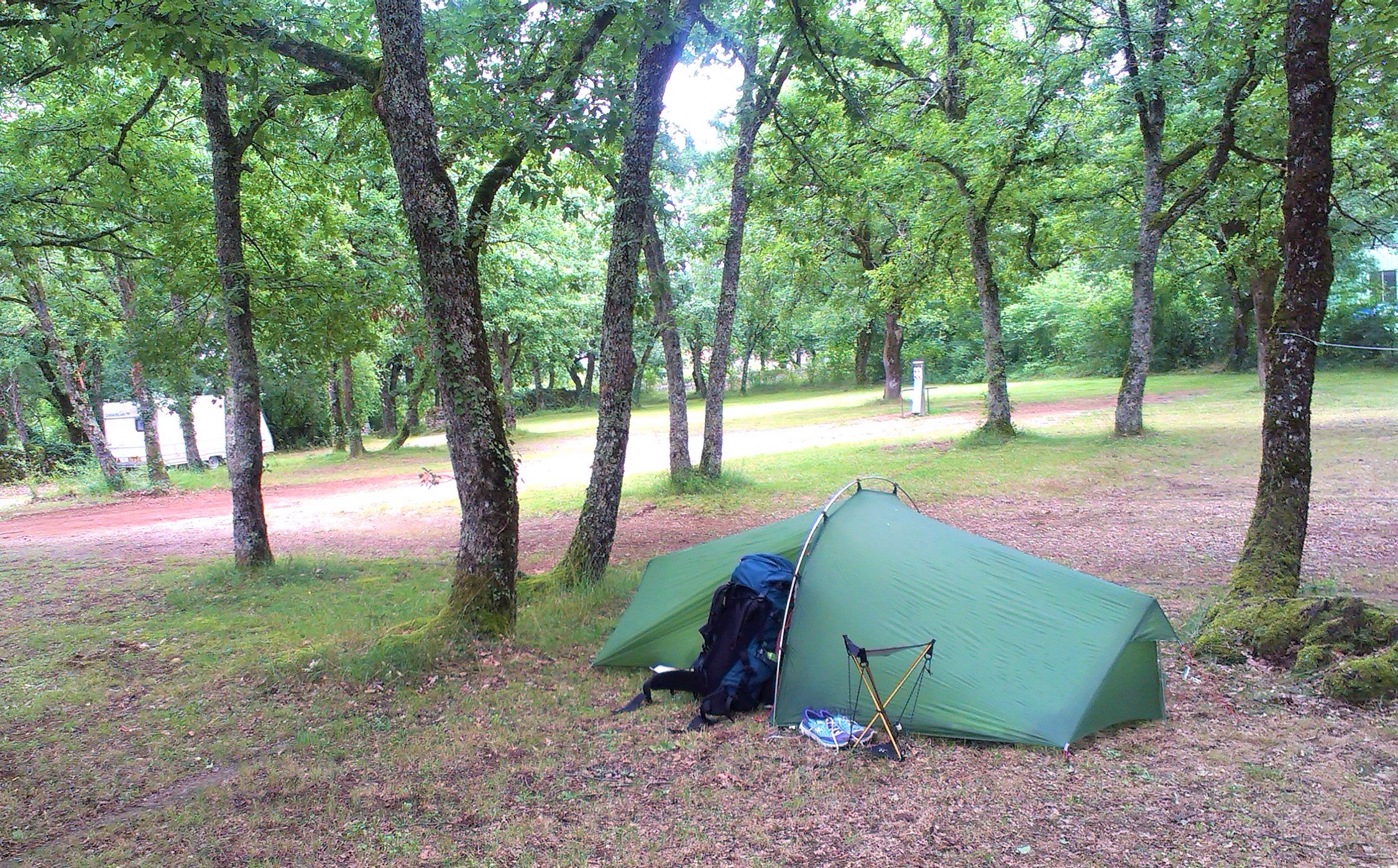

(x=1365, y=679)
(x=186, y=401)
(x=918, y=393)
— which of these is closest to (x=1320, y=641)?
(x=1365, y=679)

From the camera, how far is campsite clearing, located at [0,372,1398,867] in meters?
3.48

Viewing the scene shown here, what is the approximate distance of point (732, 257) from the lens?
13.3 m

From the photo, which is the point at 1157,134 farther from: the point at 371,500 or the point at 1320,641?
the point at 371,500

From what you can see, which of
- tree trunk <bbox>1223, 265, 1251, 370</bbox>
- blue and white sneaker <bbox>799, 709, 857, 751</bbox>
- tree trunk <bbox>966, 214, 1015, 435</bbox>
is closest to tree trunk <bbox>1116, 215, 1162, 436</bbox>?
tree trunk <bbox>966, 214, 1015, 435</bbox>

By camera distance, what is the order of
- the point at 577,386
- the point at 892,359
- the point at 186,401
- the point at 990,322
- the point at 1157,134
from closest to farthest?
1. the point at 1157,134
2. the point at 990,322
3. the point at 186,401
4. the point at 892,359
5. the point at 577,386

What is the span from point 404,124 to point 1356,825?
654cm

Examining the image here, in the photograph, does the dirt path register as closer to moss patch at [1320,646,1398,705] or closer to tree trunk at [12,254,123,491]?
tree trunk at [12,254,123,491]

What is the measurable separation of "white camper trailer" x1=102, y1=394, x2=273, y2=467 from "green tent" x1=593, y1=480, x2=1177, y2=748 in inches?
913

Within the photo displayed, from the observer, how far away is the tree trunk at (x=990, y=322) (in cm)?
1608

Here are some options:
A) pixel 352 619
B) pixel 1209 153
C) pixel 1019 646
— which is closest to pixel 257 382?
pixel 352 619

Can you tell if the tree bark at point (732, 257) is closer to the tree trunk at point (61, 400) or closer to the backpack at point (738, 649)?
the backpack at point (738, 649)

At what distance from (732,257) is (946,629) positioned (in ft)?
30.7

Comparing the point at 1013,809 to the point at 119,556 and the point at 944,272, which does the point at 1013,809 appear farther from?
the point at 944,272

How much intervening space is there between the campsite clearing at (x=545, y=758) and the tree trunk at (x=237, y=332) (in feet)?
1.91
